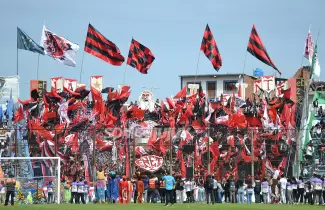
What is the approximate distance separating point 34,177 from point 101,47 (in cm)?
1324

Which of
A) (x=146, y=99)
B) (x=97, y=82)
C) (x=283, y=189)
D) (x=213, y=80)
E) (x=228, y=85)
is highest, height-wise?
(x=213, y=80)

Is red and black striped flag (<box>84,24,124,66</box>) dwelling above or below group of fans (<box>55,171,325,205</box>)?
above

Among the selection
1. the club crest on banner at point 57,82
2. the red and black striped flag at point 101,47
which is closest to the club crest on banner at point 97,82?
the club crest on banner at point 57,82

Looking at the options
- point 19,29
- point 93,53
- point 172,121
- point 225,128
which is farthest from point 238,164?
point 19,29

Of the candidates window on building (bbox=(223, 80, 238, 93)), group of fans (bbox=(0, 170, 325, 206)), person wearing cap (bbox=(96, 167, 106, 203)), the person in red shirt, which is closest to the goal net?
group of fans (bbox=(0, 170, 325, 206))

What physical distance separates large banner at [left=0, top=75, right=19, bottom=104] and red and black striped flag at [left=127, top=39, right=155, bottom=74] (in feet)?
53.9

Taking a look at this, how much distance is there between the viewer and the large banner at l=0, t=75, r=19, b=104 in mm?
73750

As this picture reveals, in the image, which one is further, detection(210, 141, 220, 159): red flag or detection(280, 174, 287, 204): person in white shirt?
detection(210, 141, 220, 159): red flag

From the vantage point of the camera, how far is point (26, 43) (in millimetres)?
59875

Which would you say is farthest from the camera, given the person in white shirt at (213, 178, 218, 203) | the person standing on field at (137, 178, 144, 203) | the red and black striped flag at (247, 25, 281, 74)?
the red and black striped flag at (247, 25, 281, 74)

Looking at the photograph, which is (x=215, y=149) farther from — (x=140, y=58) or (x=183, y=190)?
(x=140, y=58)

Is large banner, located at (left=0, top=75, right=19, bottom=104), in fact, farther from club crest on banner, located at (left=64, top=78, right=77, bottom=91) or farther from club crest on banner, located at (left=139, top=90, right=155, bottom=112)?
club crest on banner, located at (left=139, top=90, right=155, bottom=112)

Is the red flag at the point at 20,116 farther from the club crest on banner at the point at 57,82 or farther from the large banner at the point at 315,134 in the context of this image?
the large banner at the point at 315,134

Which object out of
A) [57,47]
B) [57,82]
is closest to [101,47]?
[57,47]
